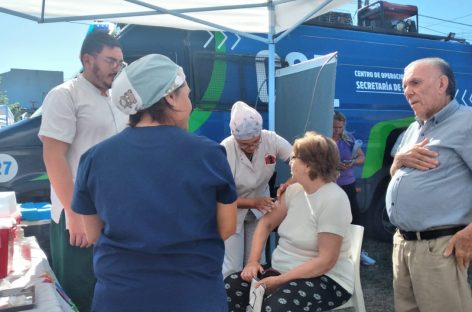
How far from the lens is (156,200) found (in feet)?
4.00

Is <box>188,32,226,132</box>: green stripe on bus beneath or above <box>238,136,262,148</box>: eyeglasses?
above

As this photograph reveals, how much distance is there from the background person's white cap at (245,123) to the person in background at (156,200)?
1.47m

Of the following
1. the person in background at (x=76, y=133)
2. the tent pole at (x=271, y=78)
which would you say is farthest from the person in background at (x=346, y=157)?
the person in background at (x=76, y=133)

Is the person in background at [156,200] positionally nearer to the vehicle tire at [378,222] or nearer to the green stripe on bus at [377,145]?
the green stripe on bus at [377,145]

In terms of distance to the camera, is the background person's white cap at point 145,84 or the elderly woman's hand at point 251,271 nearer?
the background person's white cap at point 145,84

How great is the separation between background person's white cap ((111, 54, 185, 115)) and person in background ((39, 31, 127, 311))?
2.47ft

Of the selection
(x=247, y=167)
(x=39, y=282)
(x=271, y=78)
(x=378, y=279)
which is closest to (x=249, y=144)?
(x=247, y=167)

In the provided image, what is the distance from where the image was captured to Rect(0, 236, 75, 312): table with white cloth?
4.97ft

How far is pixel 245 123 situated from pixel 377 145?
8.24ft

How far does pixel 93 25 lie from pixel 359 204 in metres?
3.20

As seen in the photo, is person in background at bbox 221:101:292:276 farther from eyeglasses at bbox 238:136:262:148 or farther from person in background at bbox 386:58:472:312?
person in background at bbox 386:58:472:312

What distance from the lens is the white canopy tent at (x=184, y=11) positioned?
124 inches

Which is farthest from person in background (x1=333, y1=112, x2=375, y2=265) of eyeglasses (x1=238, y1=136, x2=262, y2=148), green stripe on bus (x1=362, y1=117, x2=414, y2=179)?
eyeglasses (x1=238, y1=136, x2=262, y2=148)

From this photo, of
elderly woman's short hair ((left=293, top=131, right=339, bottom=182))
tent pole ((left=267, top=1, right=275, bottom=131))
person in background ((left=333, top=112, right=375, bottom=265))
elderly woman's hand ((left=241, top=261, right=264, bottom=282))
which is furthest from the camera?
person in background ((left=333, top=112, right=375, bottom=265))
